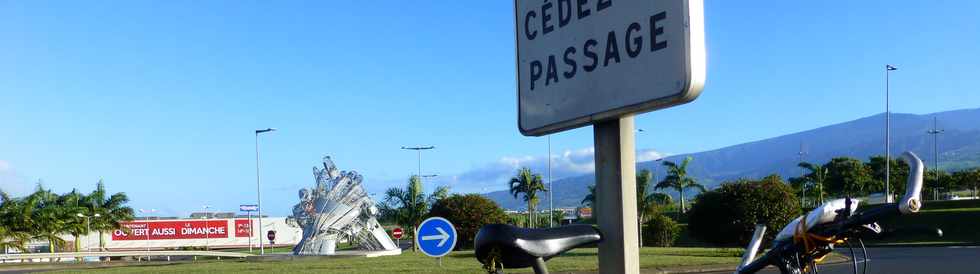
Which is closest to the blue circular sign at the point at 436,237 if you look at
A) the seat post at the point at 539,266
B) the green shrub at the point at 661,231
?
the seat post at the point at 539,266

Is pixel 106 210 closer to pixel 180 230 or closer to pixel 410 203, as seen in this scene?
pixel 180 230

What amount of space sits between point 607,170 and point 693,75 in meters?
0.47

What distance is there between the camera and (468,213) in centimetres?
3350

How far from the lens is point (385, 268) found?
22062 millimetres

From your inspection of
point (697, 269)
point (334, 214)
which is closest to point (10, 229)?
point (334, 214)

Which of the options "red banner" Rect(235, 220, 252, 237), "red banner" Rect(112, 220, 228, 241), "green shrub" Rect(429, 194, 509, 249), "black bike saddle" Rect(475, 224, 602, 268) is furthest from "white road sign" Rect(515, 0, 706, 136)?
"red banner" Rect(235, 220, 252, 237)

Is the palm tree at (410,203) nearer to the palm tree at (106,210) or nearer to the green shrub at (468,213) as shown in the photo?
the green shrub at (468,213)

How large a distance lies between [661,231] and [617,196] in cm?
4292

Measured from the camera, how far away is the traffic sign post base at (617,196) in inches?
88.0

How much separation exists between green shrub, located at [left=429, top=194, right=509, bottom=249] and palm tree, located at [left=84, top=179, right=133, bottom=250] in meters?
39.0

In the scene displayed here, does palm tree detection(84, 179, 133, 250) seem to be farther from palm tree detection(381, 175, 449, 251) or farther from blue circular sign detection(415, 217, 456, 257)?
blue circular sign detection(415, 217, 456, 257)

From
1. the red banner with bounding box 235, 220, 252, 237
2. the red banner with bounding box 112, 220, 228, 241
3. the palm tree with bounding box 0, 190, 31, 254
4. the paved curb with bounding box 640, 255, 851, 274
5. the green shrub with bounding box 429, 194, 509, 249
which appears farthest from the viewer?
the red banner with bounding box 235, 220, 252, 237

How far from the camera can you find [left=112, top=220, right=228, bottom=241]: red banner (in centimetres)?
7866

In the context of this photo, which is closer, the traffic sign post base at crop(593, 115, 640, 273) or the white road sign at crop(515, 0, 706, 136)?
the white road sign at crop(515, 0, 706, 136)
